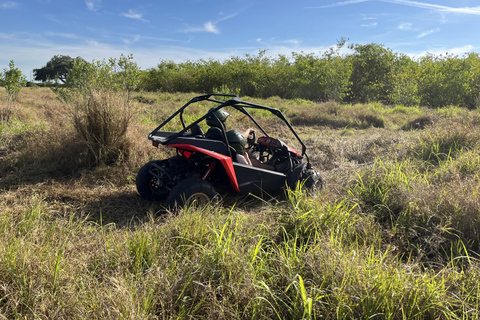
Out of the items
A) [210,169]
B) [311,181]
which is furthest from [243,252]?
[311,181]

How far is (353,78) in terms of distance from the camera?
2056cm

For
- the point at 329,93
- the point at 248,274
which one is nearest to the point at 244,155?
the point at 248,274

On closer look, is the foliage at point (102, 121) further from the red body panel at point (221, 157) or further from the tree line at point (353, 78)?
the tree line at point (353, 78)

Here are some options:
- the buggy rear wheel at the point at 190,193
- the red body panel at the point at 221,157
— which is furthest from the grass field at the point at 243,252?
the red body panel at the point at 221,157

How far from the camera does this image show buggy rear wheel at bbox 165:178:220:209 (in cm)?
331

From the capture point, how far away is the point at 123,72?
8.98 meters

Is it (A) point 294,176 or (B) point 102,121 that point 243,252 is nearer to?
(A) point 294,176

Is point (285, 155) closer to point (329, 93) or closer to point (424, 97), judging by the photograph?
point (329, 93)

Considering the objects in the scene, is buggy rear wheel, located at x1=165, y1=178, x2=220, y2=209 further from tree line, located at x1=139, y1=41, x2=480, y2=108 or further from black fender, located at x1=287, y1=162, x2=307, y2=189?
tree line, located at x1=139, y1=41, x2=480, y2=108

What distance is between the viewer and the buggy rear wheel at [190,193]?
3.31 metres

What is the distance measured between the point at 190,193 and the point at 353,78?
1973 centimetres

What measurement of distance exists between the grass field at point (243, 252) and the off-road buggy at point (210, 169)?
0.94ft

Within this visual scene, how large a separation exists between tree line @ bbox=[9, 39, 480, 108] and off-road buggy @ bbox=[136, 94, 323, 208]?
13.0 metres

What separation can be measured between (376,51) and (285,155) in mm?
18354
